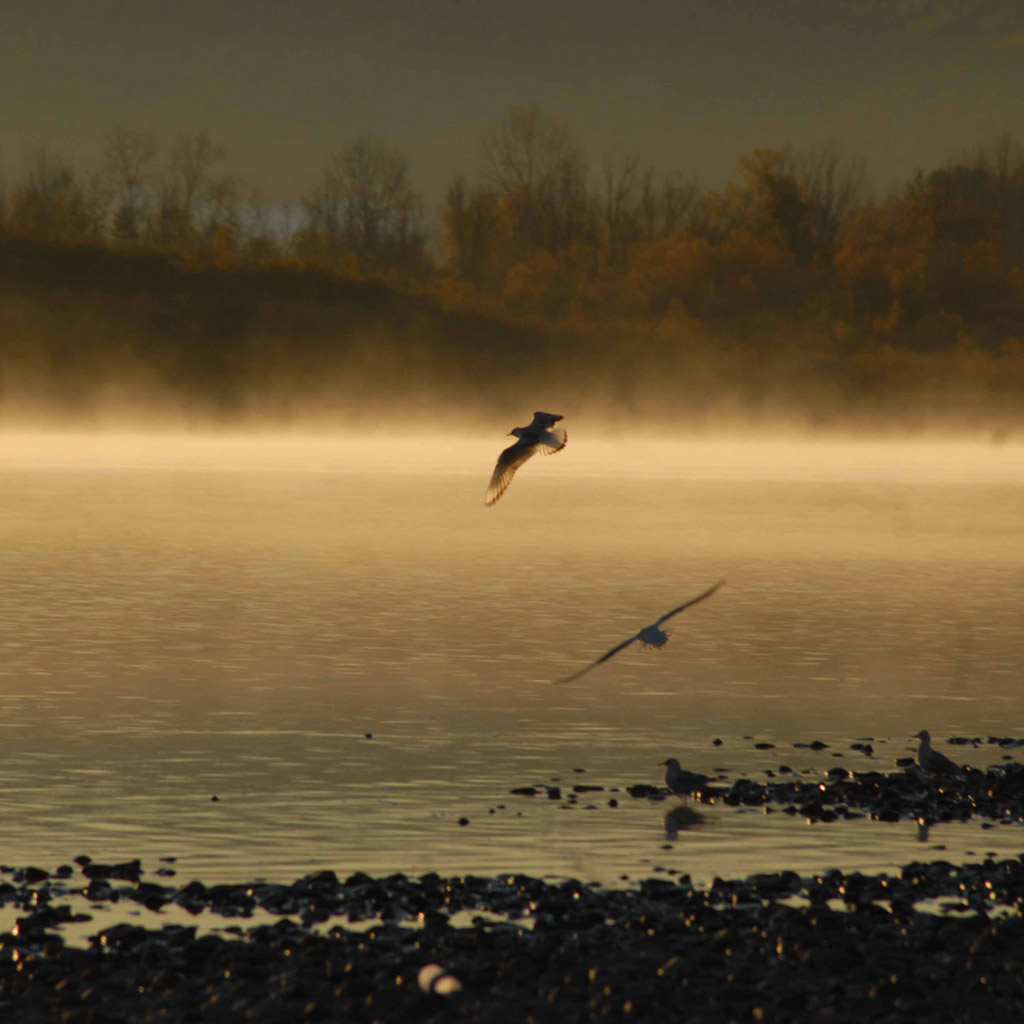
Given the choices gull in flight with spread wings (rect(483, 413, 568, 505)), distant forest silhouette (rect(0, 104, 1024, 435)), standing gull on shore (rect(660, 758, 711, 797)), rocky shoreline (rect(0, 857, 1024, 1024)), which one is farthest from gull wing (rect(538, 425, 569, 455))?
distant forest silhouette (rect(0, 104, 1024, 435))

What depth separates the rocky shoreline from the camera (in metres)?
11.8

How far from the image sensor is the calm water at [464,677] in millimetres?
17125

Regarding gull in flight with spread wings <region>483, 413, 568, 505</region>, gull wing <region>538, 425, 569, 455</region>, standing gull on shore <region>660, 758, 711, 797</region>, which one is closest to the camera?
gull wing <region>538, 425, 569, 455</region>

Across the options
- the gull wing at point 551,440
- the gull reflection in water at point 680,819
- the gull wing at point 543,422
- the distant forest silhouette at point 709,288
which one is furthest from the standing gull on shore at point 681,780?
the distant forest silhouette at point 709,288

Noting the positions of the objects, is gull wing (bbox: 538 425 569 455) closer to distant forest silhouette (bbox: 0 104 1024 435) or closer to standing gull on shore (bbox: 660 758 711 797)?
standing gull on shore (bbox: 660 758 711 797)

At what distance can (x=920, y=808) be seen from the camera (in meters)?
18.0

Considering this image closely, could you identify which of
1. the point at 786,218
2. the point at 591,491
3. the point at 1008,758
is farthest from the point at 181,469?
the point at 1008,758

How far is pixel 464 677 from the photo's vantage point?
2789 cm

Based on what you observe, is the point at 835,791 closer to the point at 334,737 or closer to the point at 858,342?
the point at 334,737

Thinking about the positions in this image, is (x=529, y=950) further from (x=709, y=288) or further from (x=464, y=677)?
(x=709, y=288)

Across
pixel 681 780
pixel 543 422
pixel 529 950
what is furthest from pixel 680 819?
pixel 529 950

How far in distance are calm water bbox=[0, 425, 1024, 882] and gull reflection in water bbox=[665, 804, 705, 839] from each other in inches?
4.9

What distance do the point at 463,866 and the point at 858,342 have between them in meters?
161

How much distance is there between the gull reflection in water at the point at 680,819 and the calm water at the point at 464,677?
0.41ft
